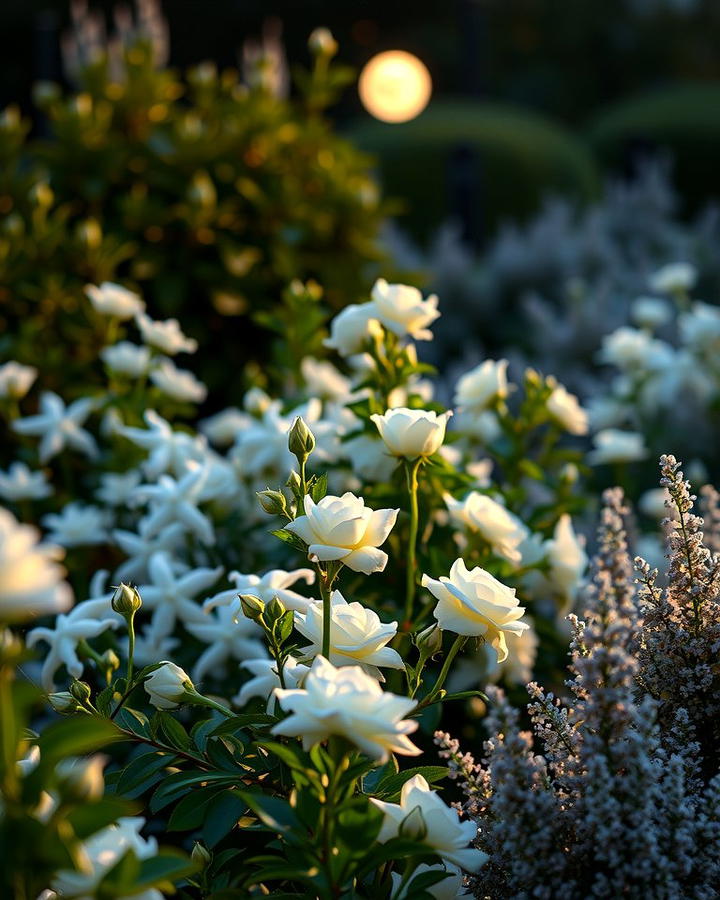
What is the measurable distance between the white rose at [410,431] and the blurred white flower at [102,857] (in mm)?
551

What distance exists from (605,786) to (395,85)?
8.71m

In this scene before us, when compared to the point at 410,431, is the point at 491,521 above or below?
above

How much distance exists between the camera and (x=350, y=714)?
0.95m

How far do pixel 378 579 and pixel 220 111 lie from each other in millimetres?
2476

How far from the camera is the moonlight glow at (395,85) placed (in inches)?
360

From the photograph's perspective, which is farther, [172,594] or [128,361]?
[128,361]

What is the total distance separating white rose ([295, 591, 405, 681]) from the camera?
1.19 metres

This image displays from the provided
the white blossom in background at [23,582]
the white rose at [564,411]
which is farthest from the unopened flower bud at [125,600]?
the white rose at [564,411]

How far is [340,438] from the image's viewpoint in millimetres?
1878

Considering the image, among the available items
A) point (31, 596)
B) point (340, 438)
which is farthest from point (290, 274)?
point (31, 596)

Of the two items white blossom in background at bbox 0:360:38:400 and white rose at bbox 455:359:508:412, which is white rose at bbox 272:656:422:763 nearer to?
white rose at bbox 455:359:508:412

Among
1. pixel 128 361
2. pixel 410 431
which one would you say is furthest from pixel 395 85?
pixel 410 431

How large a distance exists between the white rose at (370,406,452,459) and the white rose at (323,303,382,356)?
42cm

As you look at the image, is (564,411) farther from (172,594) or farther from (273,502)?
(273,502)
